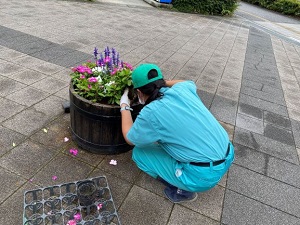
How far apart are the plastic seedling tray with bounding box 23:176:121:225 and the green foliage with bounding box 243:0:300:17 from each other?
76.8 feet

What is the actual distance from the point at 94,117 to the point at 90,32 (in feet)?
17.4

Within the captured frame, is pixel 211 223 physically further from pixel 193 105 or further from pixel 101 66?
pixel 101 66

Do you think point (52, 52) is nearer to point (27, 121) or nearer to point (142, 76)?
point (27, 121)

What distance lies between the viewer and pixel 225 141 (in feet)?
7.77

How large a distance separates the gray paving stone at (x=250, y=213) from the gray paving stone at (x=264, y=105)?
2585 mm

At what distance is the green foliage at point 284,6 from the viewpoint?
21.0 m

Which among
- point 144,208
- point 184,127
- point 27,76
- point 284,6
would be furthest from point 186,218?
point 284,6

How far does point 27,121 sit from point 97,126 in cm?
115

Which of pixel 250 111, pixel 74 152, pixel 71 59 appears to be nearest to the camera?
pixel 74 152

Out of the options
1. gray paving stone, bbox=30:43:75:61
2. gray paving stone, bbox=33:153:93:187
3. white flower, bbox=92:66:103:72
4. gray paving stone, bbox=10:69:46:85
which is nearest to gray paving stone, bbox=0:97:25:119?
gray paving stone, bbox=10:69:46:85

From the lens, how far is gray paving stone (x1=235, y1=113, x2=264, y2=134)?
4125 millimetres

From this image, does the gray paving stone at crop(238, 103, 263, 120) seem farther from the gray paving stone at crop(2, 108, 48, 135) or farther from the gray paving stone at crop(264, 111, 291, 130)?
the gray paving stone at crop(2, 108, 48, 135)

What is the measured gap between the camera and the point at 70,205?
7.88ft

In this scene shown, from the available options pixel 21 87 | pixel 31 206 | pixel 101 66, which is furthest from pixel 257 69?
pixel 31 206
